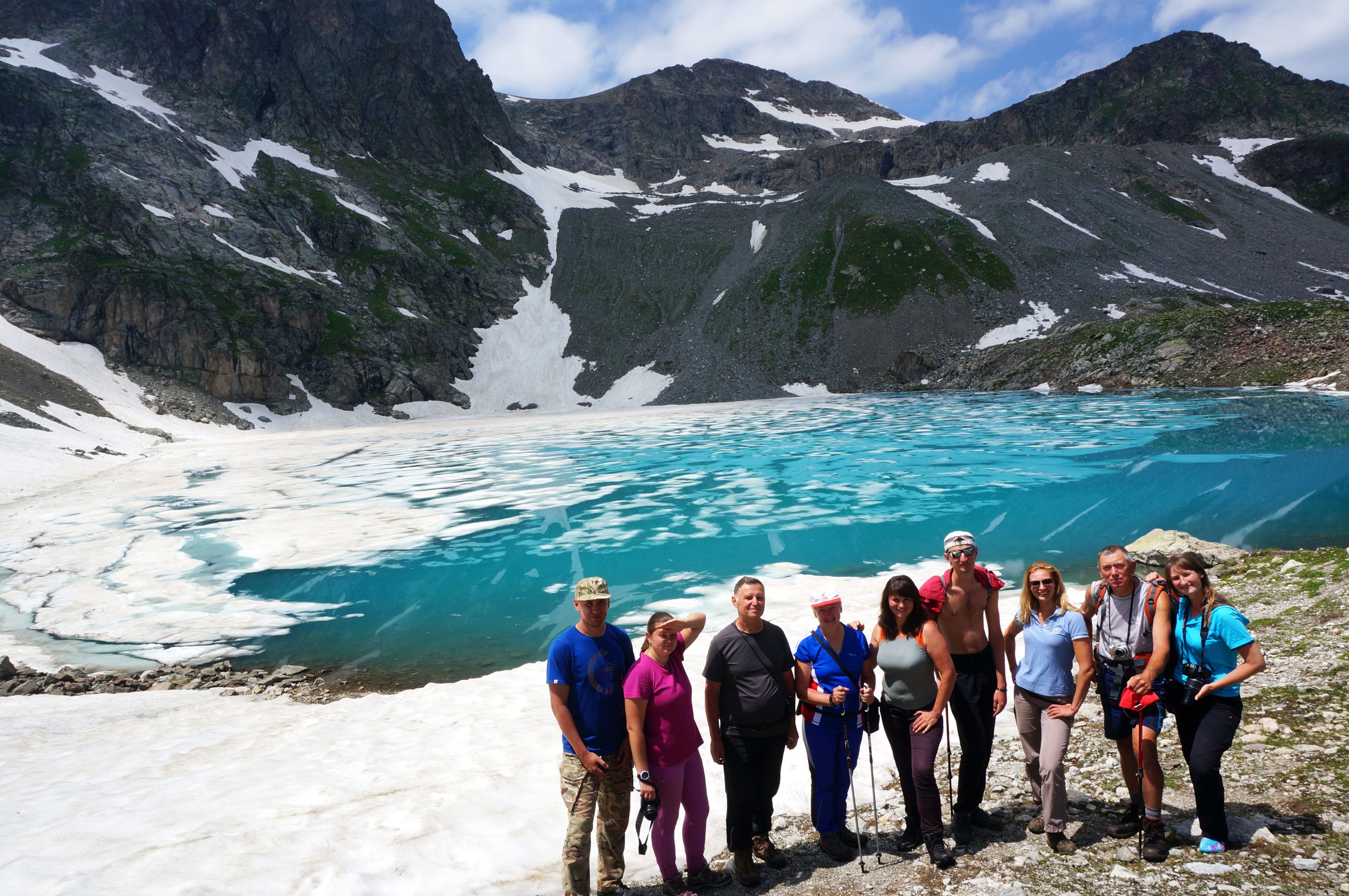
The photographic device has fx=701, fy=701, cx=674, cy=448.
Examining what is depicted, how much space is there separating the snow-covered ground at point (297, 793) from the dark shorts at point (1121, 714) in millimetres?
2415

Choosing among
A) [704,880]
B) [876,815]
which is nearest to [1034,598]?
[876,815]

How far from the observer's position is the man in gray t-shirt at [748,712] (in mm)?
5680

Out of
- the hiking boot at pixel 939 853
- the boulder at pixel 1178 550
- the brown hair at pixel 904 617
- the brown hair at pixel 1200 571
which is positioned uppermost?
the brown hair at pixel 1200 571

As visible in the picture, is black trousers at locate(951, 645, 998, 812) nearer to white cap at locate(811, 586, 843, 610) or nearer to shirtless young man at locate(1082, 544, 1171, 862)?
shirtless young man at locate(1082, 544, 1171, 862)

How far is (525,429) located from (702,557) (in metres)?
44.3

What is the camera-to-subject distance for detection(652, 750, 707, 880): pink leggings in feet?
18.2

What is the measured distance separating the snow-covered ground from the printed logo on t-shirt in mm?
1839

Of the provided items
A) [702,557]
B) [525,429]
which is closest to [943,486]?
[702,557]

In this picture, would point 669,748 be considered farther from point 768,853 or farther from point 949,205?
point 949,205

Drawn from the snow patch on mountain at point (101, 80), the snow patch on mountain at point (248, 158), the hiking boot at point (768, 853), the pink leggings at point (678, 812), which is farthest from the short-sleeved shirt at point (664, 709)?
the snow patch on mountain at point (101, 80)

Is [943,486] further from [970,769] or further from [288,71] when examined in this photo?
[288,71]

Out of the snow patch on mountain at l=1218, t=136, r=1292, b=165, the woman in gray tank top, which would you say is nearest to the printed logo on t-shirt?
the woman in gray tank top

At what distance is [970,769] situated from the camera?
19.4 ft

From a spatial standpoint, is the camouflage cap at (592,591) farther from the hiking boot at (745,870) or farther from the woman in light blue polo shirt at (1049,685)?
the woman in light blue polo shirt at (1049,685)
